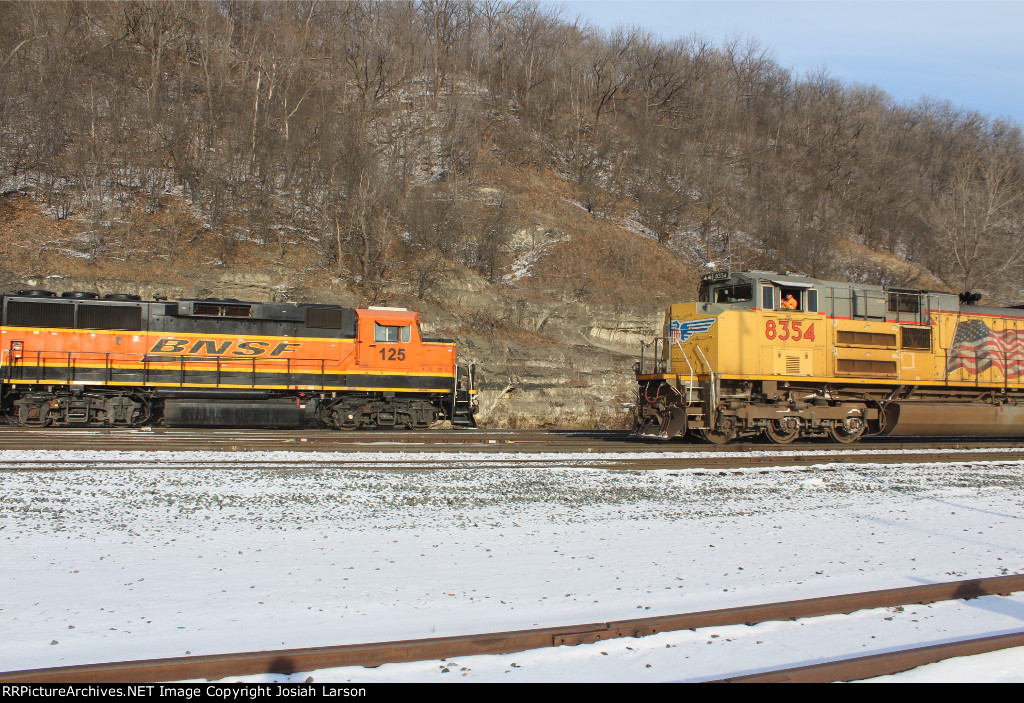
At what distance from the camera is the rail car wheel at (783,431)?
574 inches

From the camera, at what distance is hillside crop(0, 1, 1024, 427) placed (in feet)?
87.8

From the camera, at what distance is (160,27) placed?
37.7 meters

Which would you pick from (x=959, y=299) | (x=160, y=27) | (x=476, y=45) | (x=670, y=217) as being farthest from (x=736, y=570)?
(x=476, y=45)

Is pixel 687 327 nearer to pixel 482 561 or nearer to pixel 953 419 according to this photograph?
pixel 953 419

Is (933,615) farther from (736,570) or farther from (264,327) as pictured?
(264,327)

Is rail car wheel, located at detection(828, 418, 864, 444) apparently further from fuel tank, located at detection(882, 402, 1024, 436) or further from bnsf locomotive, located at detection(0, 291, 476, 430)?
bnsf locomotive, located at detection(0, 291, 476, 430)

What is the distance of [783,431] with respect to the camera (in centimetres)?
1468

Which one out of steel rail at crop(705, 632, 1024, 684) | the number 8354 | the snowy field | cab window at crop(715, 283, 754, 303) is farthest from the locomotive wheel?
steel rail at crop(705, 632, 1024, 684)

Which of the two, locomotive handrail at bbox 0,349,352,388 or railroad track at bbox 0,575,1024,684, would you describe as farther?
locomotive handrail at bbox 0,349,352,388

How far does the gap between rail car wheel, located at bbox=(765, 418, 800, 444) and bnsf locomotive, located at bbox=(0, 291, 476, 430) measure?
775cm

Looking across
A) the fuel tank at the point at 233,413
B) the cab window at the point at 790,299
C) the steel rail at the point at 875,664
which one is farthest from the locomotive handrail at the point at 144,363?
the steel rail at the point at 875,664

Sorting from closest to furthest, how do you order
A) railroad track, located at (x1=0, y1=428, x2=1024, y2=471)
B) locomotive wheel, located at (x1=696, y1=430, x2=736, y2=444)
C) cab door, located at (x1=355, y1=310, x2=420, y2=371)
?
railroad track, located at (x1=0, y1=428, x2=1024, y2=471) < locomotive wheel, located at (x1=696, y1=430, x2=736, y2=444) < cab door, located at (x1=355, y1=310, x2=420, y2=371)

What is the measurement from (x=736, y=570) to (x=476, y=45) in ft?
158

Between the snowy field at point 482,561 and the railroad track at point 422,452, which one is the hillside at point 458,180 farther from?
the snowy field at point 482,561
